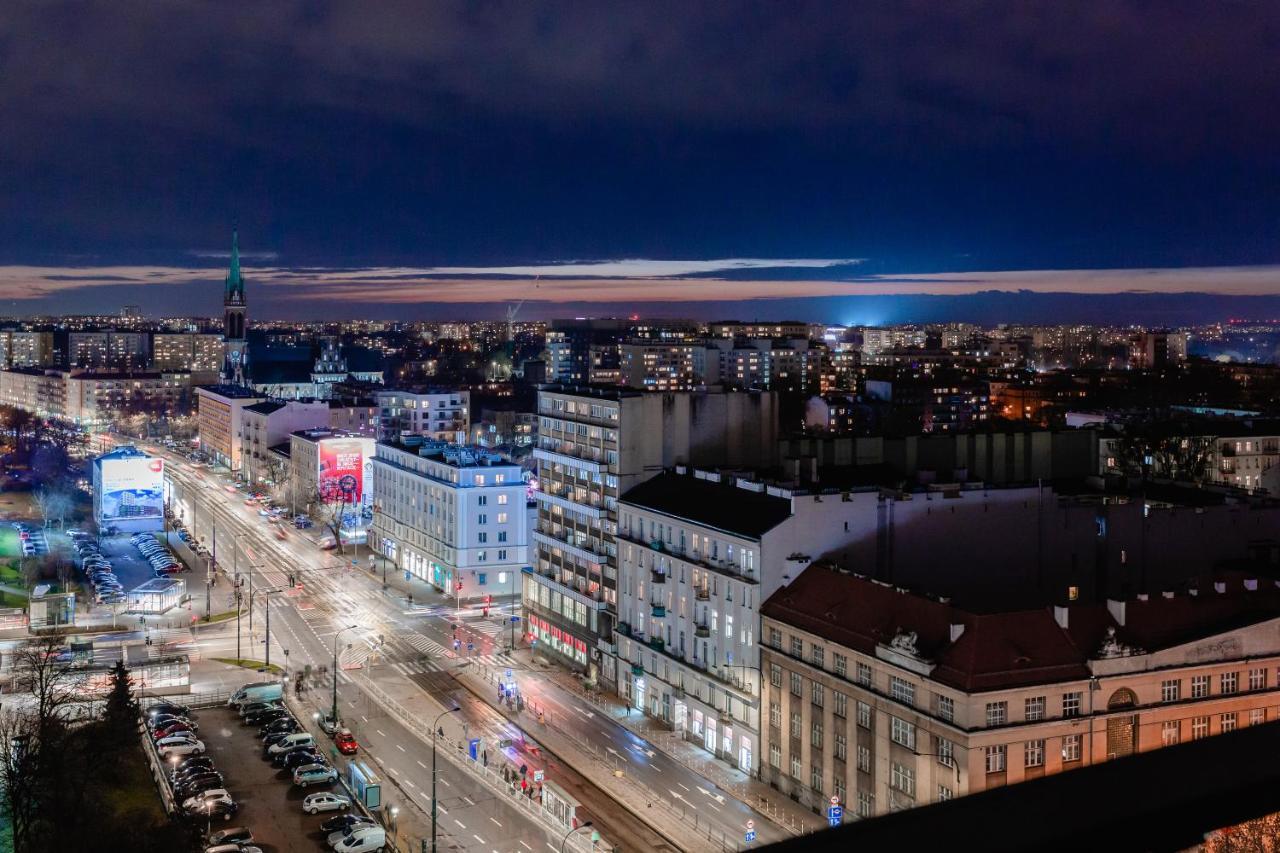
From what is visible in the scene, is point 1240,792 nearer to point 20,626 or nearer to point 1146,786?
point 1146,786

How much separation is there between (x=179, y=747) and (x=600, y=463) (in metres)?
17.0

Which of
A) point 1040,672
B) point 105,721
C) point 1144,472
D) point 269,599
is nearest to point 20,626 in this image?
point 269,599

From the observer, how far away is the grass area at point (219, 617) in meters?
49.5

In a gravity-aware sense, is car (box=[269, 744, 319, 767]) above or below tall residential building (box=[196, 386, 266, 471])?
below

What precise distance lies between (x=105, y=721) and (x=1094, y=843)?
32.3m

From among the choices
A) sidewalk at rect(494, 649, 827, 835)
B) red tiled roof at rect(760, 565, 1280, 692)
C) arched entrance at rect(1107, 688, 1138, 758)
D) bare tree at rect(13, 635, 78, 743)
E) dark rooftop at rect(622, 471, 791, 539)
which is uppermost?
dark rooftop at rect(622, 471, 791, 539)

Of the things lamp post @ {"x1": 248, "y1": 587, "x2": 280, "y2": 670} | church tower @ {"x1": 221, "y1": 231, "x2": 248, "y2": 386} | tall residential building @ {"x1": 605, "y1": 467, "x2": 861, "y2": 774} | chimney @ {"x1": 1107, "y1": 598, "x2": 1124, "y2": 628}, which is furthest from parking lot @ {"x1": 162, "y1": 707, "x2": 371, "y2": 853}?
church tower @ {"x1": 221, "y1": 231, "x2": 248, "y2": 386}

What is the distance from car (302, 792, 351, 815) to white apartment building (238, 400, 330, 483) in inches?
2447

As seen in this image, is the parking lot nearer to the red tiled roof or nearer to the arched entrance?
the red tiled roof

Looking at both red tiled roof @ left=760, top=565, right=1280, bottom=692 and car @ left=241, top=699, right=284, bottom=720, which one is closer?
red tiled roof @ left=760, top=565, right=1280, bottom=692

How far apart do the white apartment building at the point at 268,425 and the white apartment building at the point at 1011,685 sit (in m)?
68.5

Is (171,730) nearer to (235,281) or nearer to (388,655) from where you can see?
(388,655)

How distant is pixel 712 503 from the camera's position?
36375 mm

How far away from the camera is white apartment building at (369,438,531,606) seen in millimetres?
54156
